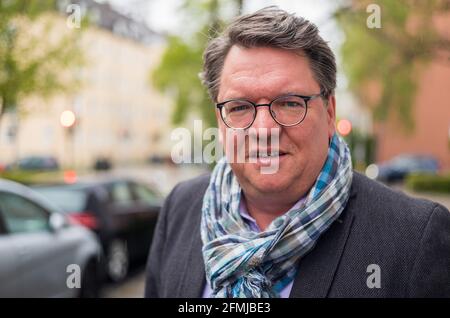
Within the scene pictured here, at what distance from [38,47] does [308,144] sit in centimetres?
1201

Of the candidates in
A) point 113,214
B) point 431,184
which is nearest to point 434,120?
point 431,184

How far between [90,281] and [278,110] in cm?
525

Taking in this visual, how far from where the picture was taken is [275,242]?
1.78 m

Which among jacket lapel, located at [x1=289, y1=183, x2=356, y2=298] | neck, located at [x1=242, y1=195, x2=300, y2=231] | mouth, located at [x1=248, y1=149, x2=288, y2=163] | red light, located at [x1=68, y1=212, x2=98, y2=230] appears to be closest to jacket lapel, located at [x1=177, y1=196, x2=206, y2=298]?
neck, located at [x1=242, y1=195, x2=300, y2=231]

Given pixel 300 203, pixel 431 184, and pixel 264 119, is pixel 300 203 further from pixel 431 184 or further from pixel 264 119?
pixel 431 184

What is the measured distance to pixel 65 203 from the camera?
800 cm

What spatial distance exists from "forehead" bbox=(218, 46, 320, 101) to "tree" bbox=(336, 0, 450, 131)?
317 inches

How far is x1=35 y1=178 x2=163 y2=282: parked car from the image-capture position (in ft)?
26.2

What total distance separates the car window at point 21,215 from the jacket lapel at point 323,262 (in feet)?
13.6

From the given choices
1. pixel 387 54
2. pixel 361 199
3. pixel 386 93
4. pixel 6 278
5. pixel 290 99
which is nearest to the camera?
pixel 290 99

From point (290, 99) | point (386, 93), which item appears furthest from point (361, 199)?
point (386, 93)

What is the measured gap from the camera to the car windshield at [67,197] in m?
7.95

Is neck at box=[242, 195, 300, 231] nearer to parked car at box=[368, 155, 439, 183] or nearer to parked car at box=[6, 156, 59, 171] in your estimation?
parked car at box=[368, 155, 439, 183]
